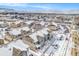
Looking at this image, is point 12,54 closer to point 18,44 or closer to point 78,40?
point 18,44

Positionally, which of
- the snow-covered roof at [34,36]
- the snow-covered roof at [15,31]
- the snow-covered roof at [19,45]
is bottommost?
the snow-covered roof at [19,45]

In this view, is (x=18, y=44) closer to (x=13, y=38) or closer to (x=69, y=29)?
(x=13, y=38)

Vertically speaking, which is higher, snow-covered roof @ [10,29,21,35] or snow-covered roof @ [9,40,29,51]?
snow-covered roof @ [10,29,21,35]

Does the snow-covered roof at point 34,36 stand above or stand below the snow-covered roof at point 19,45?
above

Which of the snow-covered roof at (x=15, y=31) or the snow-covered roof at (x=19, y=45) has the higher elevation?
the snow-covered roof at (x=15, y=31)

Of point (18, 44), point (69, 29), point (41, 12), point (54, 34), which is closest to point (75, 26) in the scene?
point (69, 29)

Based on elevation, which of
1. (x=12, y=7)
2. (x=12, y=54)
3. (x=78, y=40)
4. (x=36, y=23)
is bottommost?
(x=12, y=54)

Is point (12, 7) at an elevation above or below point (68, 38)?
above

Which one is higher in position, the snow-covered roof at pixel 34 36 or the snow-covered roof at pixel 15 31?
the snow-covered roof at pixel 15 31

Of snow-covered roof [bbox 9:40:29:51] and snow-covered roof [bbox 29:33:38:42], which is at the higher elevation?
snow-covered roof [bbox 29:33:38:42]

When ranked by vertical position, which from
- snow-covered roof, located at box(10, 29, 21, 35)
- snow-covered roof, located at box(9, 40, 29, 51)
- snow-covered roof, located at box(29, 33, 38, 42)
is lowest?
snow-covered roof, located at box(9, 40, 29, 51)
